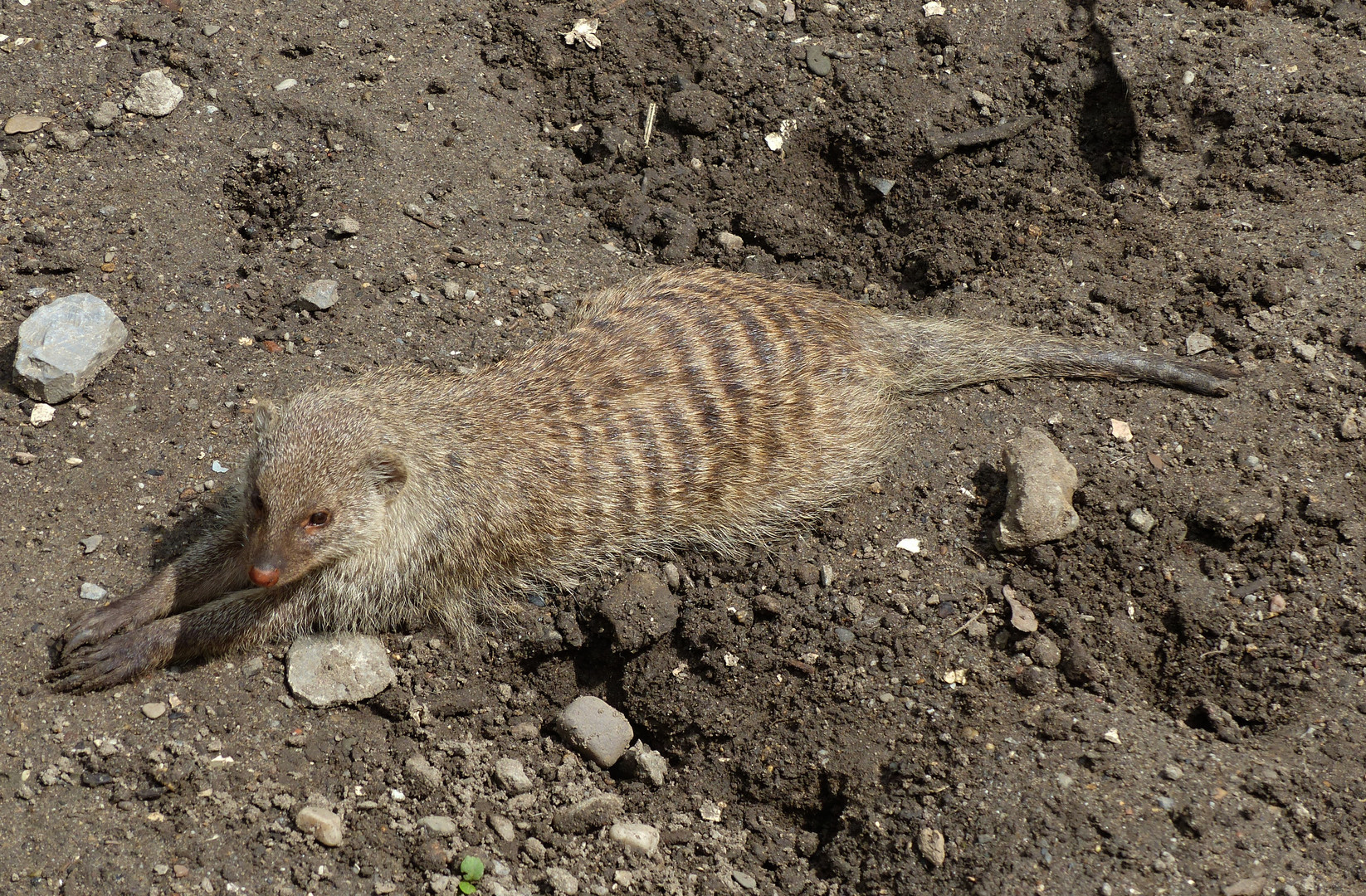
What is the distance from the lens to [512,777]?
318 cm

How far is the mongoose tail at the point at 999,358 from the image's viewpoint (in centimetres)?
383

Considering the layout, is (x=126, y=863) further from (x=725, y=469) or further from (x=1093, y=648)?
(x=1093, y=648)

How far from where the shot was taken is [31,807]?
287cm

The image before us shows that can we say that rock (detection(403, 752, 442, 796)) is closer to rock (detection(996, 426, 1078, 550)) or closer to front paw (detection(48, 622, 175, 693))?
front paw (detection(48, 622, 175, 693))

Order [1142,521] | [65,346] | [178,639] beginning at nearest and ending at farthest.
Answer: [178,639], [1142,521], [65,346]

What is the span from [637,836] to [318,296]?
2440mm

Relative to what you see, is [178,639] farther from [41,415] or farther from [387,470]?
[41,415]

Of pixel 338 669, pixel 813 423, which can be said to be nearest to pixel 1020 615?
pixel 813 423

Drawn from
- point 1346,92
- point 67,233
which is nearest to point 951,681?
point 1346,92

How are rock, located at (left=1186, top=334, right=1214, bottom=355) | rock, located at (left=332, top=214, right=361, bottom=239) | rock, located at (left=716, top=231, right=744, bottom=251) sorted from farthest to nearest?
rock, located at (left=716, top=231, right=744, bottom=251), rock, located at (left=332, top=214, right=361, bottom=239), rock, located at (left=1186, top=334, right=1214, bottom=355)

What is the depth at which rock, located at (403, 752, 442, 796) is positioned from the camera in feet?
10.2

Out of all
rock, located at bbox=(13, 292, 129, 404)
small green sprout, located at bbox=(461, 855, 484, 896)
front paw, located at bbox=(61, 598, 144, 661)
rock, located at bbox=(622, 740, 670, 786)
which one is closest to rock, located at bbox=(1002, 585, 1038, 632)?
rock, located at bbox=(622, 740, 670, 786)

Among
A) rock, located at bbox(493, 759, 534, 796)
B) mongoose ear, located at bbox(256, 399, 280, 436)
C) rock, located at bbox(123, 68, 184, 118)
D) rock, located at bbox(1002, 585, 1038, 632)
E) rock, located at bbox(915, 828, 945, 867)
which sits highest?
rock, located at bbox(123, 68, 184, 118)

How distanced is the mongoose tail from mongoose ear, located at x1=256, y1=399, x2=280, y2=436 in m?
2.35
